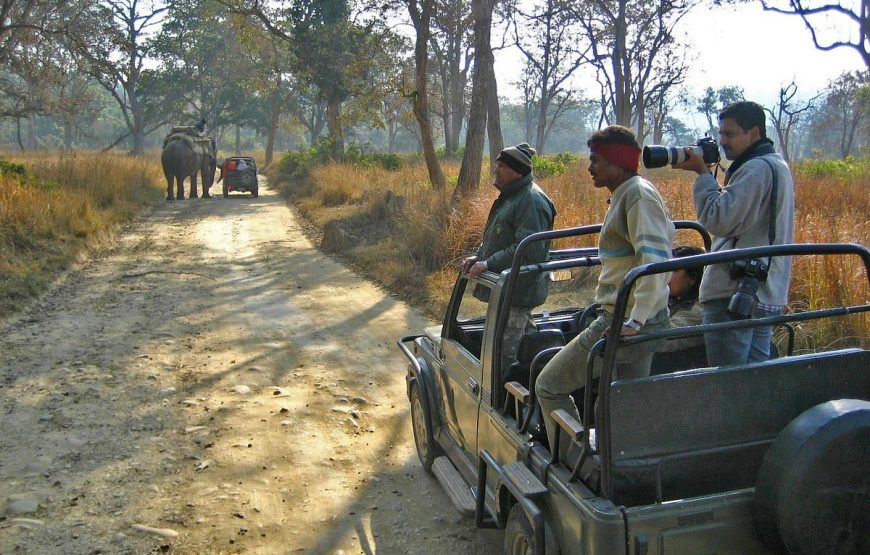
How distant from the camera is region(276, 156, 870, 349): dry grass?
6.11 m

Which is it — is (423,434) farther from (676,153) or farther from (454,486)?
(676,153)

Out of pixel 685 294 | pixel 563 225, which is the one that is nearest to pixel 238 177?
pixel 563 225

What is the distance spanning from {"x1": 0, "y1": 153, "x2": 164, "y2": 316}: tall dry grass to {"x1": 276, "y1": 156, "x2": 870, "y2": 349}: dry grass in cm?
432

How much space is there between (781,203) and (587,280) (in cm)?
598

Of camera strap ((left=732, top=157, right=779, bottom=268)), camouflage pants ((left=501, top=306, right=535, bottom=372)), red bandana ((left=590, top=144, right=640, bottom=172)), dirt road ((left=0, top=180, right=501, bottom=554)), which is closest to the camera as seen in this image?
red bandana ((left=590, top=144, right=640, bottom=172))

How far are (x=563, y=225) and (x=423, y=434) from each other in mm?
6059

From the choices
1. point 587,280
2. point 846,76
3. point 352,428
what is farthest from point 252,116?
point 352,428

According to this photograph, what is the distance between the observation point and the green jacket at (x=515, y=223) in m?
4.60

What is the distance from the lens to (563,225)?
406 inches

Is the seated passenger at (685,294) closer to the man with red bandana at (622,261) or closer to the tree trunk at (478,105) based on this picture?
the man with red bandana at (622,261)

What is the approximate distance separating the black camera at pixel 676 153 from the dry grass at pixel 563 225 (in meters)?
2.78

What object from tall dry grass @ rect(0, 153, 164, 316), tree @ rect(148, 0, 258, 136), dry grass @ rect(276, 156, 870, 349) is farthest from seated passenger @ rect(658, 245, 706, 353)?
tree @ rect(148, 0, 258, 136)

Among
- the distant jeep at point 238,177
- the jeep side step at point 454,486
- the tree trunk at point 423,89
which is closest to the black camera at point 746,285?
the jeep side step at point 454,486

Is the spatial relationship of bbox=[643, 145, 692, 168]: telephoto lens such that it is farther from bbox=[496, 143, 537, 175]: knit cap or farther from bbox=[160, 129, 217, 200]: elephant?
bbox=[160, 129, 217, 200]: elephant
